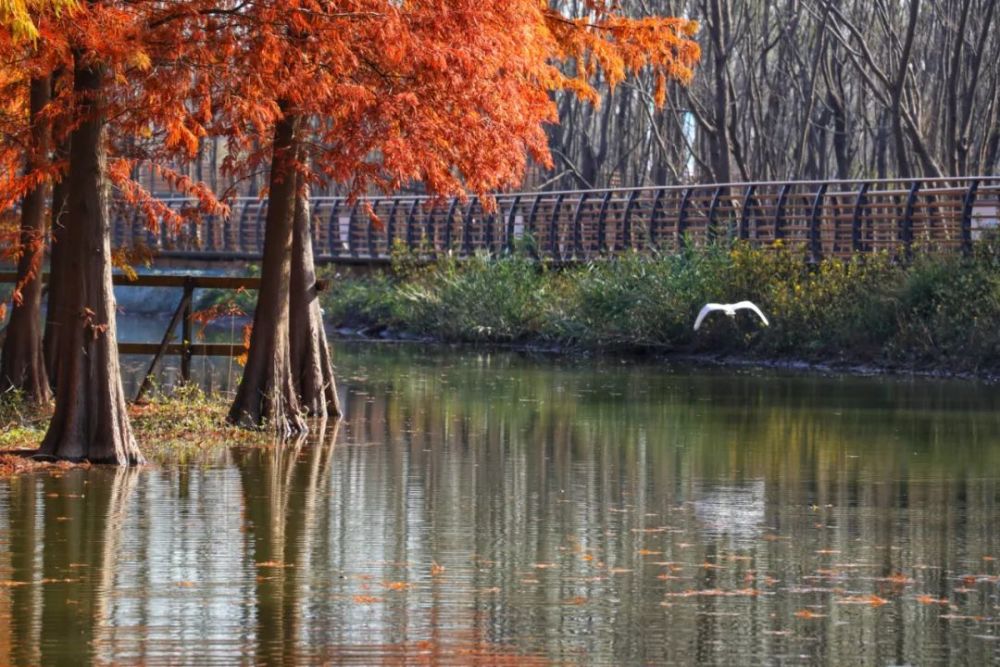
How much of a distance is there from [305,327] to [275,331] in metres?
1.52

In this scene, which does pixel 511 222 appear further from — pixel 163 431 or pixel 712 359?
pixel 163 431

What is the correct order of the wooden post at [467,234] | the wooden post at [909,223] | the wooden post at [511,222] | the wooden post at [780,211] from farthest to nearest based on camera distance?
the wooden post at [467,234] < the wooden post at [511,222] < the wooden post at [780,211] < the wooden post at [909,223]

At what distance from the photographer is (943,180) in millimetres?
33594

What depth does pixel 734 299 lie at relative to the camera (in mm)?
35781

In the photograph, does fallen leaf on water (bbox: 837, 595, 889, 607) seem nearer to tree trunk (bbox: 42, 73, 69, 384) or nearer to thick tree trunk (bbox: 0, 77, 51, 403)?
tree trunk (bbox: 42, 73, 69, 384)

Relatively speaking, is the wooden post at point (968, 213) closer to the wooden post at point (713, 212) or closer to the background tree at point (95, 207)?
the wooden post at point (713, 212)

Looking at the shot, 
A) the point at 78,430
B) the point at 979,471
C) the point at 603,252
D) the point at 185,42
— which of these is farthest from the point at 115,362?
the point at 603,252

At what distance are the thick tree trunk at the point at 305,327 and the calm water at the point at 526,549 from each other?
0.73m

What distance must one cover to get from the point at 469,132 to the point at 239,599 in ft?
27.1

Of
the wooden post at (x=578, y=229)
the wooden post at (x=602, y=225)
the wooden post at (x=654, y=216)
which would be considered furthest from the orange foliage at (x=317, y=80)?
the wooden post at (x=578, y=229)

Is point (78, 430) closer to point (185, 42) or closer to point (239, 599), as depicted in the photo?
point (185, 42)

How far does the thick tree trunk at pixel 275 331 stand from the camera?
19.8 metres

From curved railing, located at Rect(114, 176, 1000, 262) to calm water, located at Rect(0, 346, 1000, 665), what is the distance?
4884 millimetres

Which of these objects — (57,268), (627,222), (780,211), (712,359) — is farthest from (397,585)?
(627,222)
